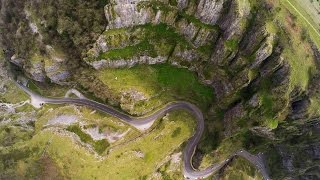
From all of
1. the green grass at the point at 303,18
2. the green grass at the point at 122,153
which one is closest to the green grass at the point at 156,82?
the green grass at the point at 122,153

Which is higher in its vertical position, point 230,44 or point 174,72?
point 230,44

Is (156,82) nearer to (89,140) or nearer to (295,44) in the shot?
(89,140)

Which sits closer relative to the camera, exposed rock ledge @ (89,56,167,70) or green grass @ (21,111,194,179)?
exposed rock ledge @ (89,56,167,70)

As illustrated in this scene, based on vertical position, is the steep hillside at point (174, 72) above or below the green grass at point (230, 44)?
below

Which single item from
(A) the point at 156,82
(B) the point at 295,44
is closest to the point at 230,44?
(B) the point at 295,44

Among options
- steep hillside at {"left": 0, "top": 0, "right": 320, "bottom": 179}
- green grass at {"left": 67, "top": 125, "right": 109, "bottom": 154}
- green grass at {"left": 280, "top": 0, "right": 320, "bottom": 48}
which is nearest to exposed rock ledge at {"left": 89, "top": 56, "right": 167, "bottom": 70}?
steep hillside at {"left": 0, "top": 0, "right": 320, "bottom": 179}

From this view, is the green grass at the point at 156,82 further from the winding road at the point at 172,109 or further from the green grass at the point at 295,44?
the green grass at the point at 295,44

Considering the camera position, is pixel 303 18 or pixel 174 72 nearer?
pixel 303 18

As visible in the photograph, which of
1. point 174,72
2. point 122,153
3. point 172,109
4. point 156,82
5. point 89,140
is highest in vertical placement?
point 174,72

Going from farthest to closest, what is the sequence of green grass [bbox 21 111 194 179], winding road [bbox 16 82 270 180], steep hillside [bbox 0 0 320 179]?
1. winding road [bbox 16 82 270 180]
2. green grass [bbox 21 111 194 179]
3. steep hillside [bbox 0 0 320 179]

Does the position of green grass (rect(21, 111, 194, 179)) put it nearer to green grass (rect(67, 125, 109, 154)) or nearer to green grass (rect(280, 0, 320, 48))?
green grass (rect(67, 125, 109, 154))

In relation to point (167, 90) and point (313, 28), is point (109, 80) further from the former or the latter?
point (313, 28)
